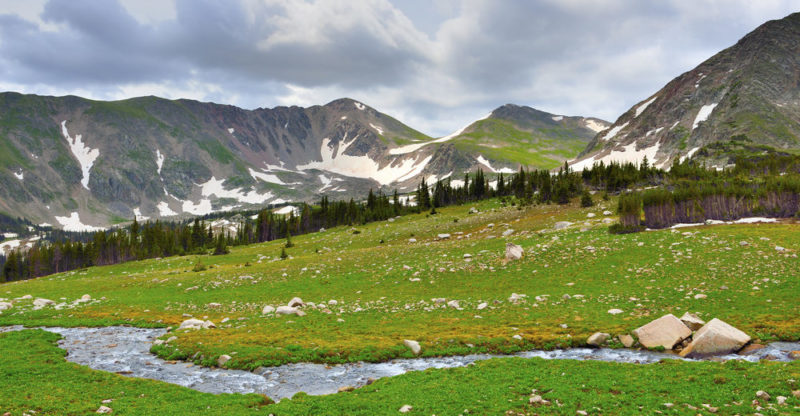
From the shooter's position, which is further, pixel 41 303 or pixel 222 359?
pixel 41 303

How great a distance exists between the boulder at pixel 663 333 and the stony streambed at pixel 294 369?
801 mm

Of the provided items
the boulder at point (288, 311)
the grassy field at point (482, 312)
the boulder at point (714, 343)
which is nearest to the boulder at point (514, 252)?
the grassy field at point (482, 312)

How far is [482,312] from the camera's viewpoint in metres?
27.9

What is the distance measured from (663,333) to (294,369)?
1914 centimetres

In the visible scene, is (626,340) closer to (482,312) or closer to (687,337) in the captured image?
(687,337)

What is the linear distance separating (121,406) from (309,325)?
42.7 feet

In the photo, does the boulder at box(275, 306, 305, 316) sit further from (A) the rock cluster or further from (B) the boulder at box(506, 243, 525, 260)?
(B) the boulder at box(506, 243, 525, 260)

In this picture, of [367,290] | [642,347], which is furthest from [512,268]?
[642,347]

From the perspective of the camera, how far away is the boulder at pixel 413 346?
2105 cm

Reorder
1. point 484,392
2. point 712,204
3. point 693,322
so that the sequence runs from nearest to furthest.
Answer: point 484,392 → point 693,322 → point 712,204

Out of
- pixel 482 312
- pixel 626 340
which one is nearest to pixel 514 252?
pixel 482 312

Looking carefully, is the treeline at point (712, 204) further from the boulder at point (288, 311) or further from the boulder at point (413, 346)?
the boulder at point (288, 311)

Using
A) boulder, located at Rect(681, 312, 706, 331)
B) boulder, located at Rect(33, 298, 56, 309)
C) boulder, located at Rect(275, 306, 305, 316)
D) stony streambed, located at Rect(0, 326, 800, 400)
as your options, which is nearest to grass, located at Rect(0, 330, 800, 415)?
stony streambed, located at Rect(0, 326, 800, 400)

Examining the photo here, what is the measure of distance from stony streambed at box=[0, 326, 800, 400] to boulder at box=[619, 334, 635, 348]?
0.54 m
